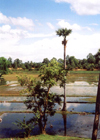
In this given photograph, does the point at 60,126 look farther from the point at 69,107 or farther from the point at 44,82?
the point at 69,107

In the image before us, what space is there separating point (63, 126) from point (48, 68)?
9.32 m

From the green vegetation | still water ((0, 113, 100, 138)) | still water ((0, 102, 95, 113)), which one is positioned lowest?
still water ((0, 113, 100, 138))

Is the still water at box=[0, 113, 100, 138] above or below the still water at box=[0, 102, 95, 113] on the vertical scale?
below

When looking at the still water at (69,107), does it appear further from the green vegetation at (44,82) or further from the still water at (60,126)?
the green vegetation at (44,82)

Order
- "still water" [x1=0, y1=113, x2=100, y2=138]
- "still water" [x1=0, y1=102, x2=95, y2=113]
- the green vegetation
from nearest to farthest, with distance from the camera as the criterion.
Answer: the green vegetation
"still water" [x1=0, y1=113, x2=100, y2=138]
"still water" [x1=0, y1=102, x2=95, y2=113]

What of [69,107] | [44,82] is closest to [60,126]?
[44,82]

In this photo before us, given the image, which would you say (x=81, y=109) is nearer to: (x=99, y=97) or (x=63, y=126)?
(x=63, y=126)

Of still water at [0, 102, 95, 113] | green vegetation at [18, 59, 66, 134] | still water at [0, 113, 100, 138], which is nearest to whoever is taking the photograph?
green vegetation at [18, 59, 66, 134]

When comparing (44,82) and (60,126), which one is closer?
(44,82)

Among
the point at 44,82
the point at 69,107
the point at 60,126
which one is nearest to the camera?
the point at 44,82

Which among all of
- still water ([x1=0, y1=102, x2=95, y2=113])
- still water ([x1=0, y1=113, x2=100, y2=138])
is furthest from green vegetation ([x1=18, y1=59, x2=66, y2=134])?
still water ([x1=0, y1=102, x2=95, y2=113])

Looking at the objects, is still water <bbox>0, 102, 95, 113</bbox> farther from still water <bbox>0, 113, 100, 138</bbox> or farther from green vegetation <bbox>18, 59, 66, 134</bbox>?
green vegetation <bbox>18, 59, 66, 134</bbox>

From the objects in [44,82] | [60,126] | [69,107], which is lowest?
[60,126]

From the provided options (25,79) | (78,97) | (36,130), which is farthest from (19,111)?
(78,97)
